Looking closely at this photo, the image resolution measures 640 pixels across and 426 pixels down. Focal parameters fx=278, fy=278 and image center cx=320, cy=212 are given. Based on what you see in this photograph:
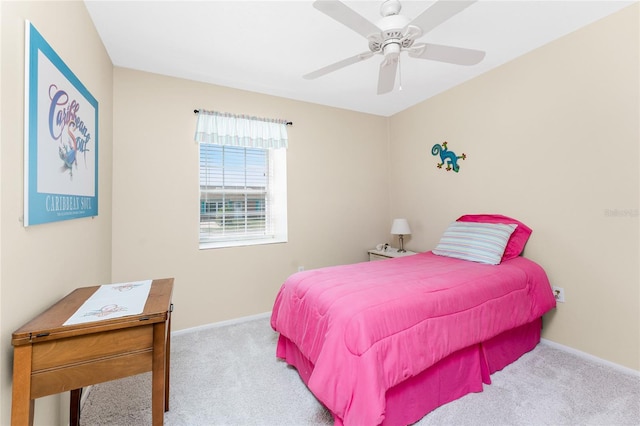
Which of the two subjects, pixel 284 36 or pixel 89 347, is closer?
pixel 89 347

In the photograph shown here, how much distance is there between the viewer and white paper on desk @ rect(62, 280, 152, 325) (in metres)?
1.12

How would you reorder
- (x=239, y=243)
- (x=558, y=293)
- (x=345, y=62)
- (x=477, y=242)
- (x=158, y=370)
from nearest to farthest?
(x=158, y=370), (x=345, y=62), (x=558, y=293), (x=477, y=242), (x=239, y=243)

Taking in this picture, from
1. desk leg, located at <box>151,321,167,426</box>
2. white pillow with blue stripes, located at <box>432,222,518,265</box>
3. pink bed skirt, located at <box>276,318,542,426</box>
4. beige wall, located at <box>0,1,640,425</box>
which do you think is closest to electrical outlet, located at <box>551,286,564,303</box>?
beige wall, located at <box>0,1,640,425</box>

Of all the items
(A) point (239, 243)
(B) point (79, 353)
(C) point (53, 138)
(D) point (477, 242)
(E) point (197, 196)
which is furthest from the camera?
(A) point (239, 243)

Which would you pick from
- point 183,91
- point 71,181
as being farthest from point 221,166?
point 71,181

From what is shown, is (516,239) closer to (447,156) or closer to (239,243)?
(447,156)

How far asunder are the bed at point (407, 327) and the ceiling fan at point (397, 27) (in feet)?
4.74

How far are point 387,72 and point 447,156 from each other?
1.57m

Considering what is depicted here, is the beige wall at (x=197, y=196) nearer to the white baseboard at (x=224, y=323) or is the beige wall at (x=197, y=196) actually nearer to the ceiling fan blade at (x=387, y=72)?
the white baseboard at (x=224, y=323)

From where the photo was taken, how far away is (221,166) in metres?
3.03

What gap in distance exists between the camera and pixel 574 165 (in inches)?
85.7

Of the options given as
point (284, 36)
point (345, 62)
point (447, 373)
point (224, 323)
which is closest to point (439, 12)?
point (345, 62)

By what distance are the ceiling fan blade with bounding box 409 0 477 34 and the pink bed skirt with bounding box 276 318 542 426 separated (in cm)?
187

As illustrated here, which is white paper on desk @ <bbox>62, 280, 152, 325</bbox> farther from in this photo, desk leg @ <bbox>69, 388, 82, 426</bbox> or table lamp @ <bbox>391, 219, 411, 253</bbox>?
table lamp @ <bbox>391, 219, 411, 253</bbox>
